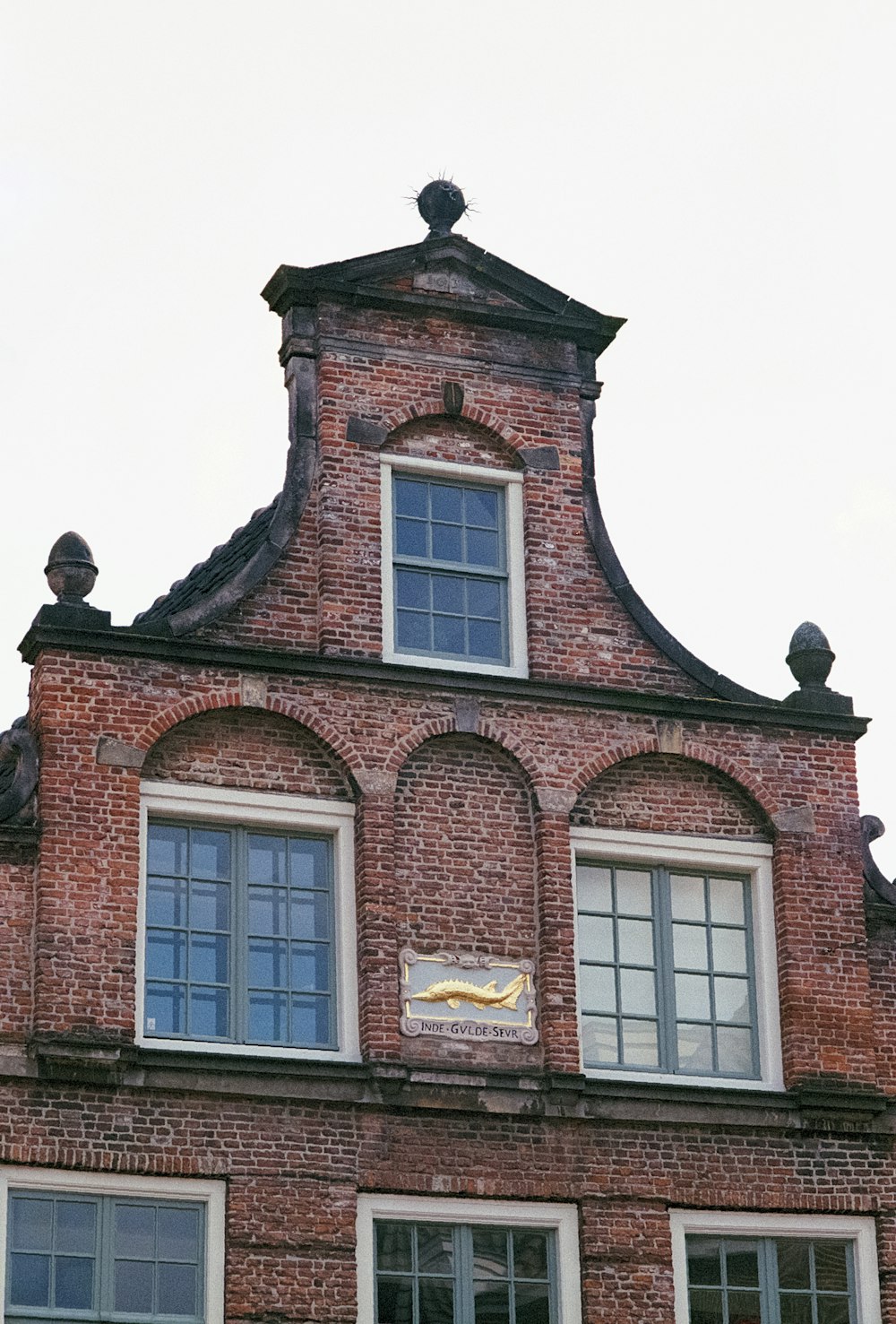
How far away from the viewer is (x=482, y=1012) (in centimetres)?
2142

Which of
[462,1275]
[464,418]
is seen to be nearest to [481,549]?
[464,418]

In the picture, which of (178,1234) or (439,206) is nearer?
(178,1234)

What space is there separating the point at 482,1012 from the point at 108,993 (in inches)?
119

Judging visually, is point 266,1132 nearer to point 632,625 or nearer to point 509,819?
point 509,819

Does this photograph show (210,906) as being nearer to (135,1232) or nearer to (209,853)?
(209,853)

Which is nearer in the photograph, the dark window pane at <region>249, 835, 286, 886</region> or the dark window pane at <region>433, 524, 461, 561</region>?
the dark window pane at <region>249, 835, 286, 886</region>

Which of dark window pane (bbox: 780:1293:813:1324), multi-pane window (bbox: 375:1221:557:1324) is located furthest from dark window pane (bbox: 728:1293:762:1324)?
multi-pane window (bbox: 375:1221:557:1324)

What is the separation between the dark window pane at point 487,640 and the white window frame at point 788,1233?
4.76 metres

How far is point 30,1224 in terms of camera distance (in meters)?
19.6

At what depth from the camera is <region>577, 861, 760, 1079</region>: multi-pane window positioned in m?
22.0

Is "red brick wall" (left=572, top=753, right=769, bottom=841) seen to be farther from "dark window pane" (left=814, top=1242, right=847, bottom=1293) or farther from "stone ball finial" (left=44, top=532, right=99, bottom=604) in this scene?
"stone ball finial" (left=44, top=532, right=99, bottom=604)

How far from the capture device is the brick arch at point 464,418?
23.0 m

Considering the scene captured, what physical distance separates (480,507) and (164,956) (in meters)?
4.92

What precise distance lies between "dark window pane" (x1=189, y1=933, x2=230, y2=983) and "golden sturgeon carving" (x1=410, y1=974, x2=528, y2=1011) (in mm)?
1459
